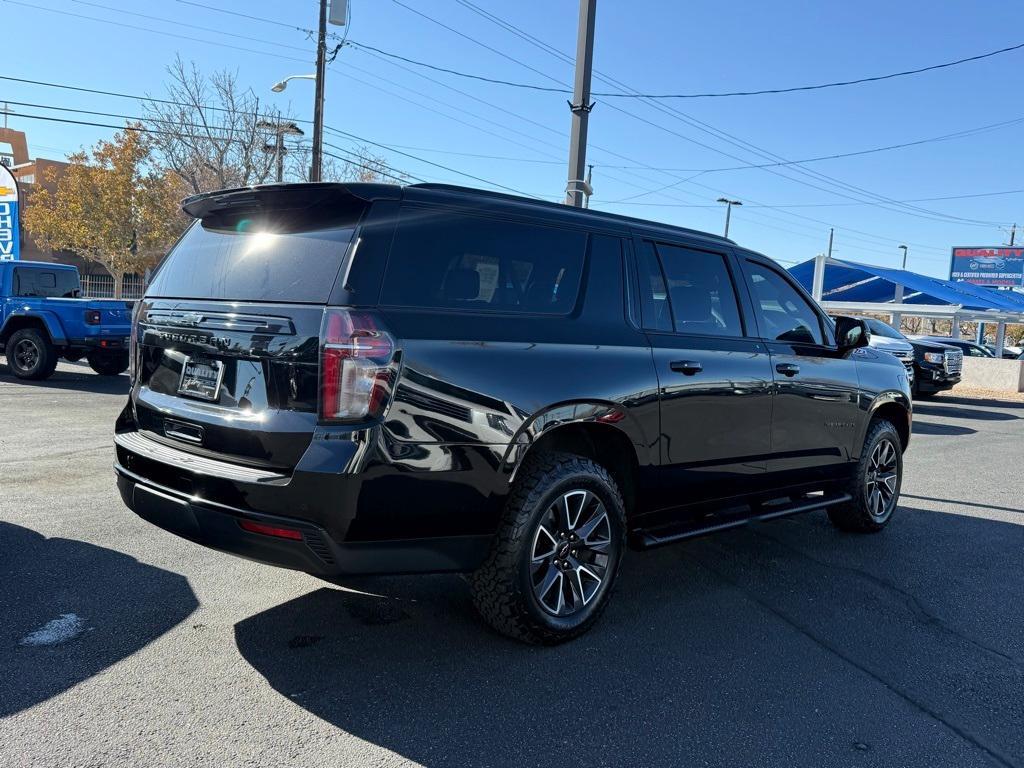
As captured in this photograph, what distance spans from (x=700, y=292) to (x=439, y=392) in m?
2.04

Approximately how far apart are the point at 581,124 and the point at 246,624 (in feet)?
25.8

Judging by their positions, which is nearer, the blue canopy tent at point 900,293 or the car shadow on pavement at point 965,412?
the car shadow on pavement at point 965,412

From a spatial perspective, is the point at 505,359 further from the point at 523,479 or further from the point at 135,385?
the point at 135,385

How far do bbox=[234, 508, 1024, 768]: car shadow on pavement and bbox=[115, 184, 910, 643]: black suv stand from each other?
37 cm

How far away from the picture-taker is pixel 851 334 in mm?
5465

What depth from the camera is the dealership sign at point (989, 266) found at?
51.3 metres

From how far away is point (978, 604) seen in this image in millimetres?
4559

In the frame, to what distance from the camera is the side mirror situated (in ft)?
17.9

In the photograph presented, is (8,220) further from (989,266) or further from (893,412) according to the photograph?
(989,266)

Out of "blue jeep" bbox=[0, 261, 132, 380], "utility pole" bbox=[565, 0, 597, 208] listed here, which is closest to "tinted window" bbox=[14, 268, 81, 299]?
"blue jeep" bbox=[0, 261, 132, 380]

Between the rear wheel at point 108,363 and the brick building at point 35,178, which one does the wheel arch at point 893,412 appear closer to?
the rear wheel at point 108,363

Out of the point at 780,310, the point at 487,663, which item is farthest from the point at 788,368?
the point at 487,663

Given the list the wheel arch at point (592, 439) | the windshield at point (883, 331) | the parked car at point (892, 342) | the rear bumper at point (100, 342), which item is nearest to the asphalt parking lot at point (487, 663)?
the wheel arch at point (592, 439)

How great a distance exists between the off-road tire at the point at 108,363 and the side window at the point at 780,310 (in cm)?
1146
